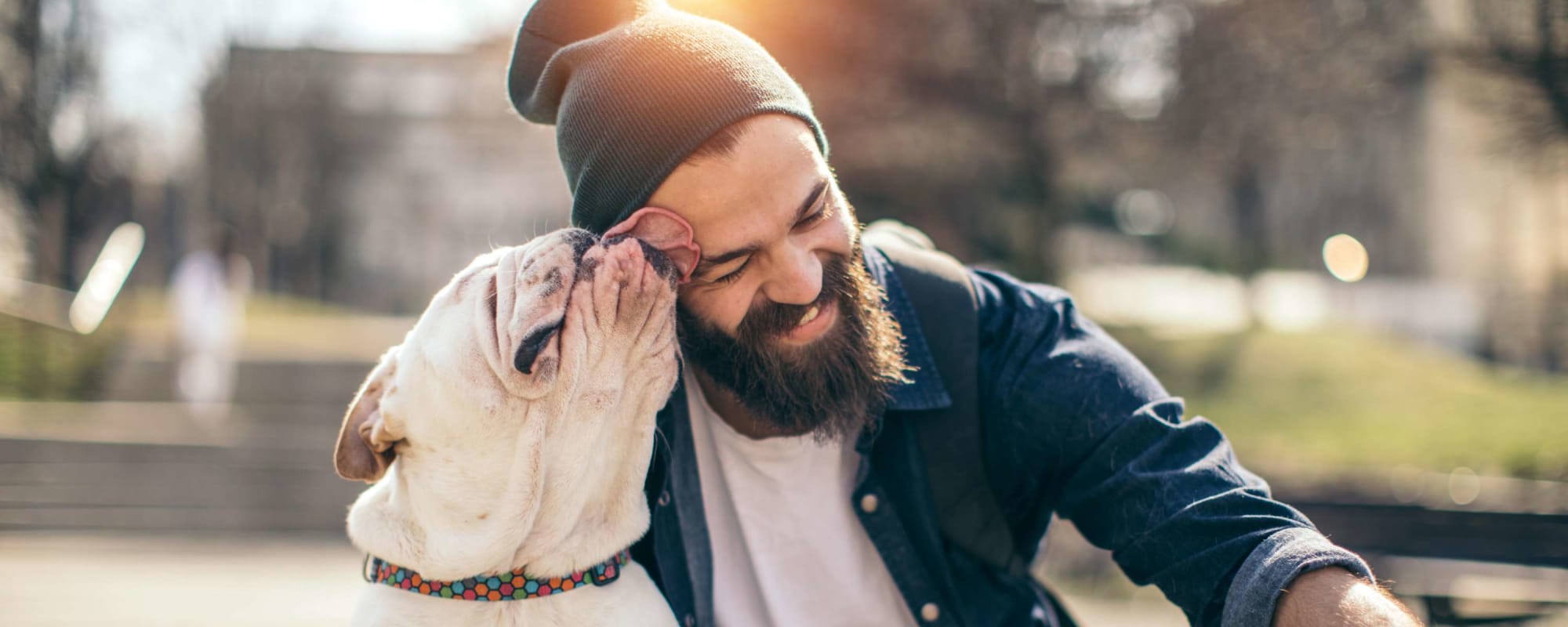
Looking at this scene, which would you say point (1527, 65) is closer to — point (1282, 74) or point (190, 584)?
point (1282, 74)

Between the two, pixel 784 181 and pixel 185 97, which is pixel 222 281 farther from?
pixel 784 181

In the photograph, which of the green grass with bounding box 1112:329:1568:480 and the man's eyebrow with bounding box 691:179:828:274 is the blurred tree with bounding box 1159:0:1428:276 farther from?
the man's eyebrow with bounding box 691:179:828:274

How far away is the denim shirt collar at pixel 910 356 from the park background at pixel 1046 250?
70.7 inches

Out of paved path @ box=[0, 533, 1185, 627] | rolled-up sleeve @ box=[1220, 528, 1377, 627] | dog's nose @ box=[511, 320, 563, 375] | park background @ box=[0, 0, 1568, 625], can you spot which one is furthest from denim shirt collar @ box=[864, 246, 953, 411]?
paved path @ box=[0, 533, 1185, 627]

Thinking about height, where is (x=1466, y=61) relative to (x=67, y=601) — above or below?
above

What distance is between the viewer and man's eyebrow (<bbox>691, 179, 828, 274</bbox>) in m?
2.05

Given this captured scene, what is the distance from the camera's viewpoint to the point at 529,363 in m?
1.67

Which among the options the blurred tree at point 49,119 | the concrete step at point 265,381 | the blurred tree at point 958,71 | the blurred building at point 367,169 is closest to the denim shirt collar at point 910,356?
the blurred tree at point 958,71

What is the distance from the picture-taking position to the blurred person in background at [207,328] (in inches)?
406

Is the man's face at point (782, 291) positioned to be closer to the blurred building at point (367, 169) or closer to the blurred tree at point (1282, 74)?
the blurred tree at point (1282, 74)

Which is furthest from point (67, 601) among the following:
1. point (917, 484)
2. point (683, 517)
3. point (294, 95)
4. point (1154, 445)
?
point (294, 95)

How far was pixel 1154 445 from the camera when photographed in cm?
195

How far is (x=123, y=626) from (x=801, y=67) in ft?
24.7

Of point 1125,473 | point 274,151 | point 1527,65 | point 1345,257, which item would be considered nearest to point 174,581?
point 1125,473
